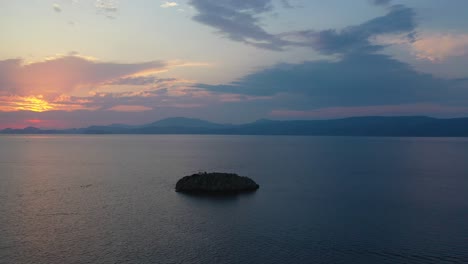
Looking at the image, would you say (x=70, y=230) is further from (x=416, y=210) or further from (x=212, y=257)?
(x=416, y=210)

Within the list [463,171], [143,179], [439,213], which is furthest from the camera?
[463,171]

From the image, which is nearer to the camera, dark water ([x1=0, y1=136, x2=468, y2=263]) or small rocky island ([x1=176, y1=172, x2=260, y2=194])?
dark water ([x1=0, y1=136, x2=468, y2=263])

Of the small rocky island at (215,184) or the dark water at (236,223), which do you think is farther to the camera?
the small rocky island at (215,184)

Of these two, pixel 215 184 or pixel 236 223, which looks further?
pixel 215 184

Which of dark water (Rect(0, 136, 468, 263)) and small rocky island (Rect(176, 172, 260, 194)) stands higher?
small rocky island (Rect(176, 172, 260, 194))

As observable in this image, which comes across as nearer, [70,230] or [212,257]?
[212,257]

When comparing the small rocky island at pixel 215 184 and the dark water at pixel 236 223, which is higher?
the small rocky island at pixel 215 184

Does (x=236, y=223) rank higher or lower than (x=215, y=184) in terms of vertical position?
lower

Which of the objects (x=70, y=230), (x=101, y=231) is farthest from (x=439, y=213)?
(x=70, y=230)
